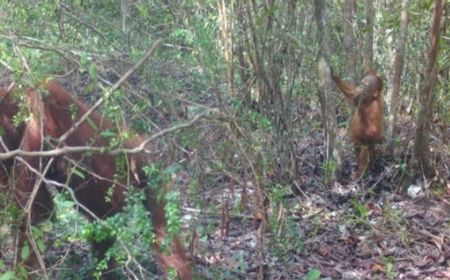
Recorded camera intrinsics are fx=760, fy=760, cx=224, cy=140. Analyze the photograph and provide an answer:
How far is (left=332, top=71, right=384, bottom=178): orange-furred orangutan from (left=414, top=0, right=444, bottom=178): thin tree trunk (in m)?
0.48

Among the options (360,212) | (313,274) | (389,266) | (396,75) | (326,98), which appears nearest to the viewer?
(313,274)

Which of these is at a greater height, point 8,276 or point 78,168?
point 78,168

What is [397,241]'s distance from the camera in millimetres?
5406

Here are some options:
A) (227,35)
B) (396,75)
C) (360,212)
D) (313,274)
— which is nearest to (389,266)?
(313,274)

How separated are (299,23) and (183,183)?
94.2 inches

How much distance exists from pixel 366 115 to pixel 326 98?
1.29 ft

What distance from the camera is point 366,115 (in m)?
6.39

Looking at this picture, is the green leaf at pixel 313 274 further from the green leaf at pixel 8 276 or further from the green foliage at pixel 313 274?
the green leaf at pixel 8 276

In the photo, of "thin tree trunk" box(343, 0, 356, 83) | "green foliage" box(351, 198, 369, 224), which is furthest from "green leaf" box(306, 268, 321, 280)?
"thin tree trunk" box(343, 0, 356, 83)

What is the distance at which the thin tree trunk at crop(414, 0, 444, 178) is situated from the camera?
215 inches

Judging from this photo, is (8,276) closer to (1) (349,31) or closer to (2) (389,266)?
(2) (389,266)

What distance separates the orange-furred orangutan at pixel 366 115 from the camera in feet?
20.9

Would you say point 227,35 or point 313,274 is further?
point 227,35

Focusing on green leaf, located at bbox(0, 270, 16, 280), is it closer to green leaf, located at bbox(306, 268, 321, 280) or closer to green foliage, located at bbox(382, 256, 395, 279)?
green leaf, located at bbox(306, 268, 321, 280)
